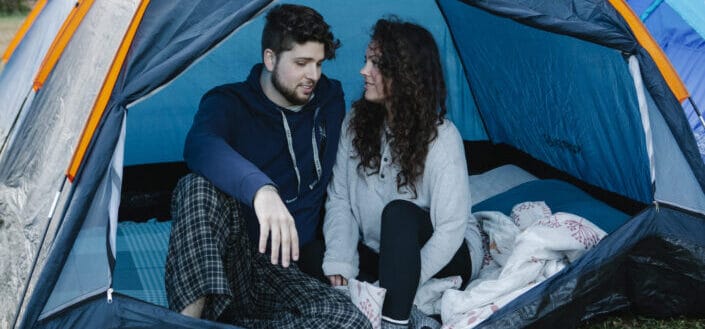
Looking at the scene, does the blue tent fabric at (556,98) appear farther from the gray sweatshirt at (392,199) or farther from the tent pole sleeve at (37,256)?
the tent pole sleeve at (37,256)

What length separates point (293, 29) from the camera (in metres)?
2.43

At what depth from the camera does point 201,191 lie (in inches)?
85.1

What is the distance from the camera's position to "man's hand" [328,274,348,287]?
8.18 feet

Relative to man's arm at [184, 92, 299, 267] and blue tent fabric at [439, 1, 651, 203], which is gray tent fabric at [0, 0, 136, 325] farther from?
blue tent fabric at [439, 1, 651, 203]

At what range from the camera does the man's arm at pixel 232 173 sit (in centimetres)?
196

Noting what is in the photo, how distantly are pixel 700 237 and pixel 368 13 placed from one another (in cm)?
174

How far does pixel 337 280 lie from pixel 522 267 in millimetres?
541

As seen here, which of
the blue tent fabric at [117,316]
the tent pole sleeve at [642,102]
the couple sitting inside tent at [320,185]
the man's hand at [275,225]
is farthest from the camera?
the tent pole sleeve at [642,102]

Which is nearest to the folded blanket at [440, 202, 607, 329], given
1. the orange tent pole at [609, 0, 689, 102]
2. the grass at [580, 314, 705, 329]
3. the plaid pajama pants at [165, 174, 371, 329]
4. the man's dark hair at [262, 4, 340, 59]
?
the grass at [580, 314, 705, 329]

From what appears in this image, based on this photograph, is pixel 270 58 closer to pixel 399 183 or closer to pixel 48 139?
pixel 399 183

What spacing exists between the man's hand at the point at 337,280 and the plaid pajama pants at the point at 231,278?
93 mm

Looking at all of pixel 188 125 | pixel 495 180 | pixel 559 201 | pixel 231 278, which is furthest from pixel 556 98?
pixel 231 278

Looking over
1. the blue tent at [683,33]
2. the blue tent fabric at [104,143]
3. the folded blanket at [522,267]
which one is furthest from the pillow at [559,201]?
the blue tent fabric at [104,143]

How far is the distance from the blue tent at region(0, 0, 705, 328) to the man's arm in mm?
210
